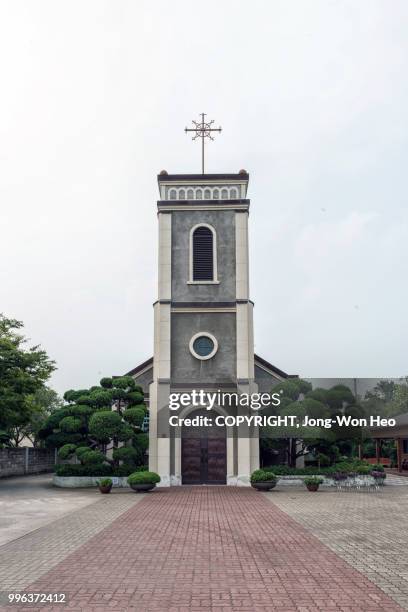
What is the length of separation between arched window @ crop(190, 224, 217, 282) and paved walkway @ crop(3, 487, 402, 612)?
51.5ft

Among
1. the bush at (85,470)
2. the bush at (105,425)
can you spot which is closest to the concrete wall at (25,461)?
the bush at (85,470)

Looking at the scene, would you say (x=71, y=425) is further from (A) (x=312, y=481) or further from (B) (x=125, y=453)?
(A) (x=312, y=481)

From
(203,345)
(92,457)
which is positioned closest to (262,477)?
(203,345)

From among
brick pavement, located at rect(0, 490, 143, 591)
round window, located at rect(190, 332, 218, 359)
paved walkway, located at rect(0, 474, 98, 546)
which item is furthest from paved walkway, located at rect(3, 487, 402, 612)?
round window, located at rect(190, 332, 218, 359)

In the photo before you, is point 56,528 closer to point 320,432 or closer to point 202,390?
point 202,390

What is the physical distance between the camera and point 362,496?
24.3 m

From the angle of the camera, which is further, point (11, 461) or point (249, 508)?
point (11, 461)

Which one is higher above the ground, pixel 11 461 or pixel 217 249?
pixel 217 249

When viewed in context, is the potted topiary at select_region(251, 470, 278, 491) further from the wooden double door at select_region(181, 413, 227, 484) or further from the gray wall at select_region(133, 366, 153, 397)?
the gray wall at select_region(133, 366, 153, 397)

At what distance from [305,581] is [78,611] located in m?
3.89

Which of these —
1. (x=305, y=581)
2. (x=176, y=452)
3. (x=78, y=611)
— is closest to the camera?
(x=78, y=611)

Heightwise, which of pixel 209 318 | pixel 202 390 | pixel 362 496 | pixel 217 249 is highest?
pixel 217 249

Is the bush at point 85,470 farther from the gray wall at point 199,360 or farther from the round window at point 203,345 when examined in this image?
the round window at point 203,345

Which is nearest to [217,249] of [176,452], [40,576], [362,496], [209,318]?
[209,318]
